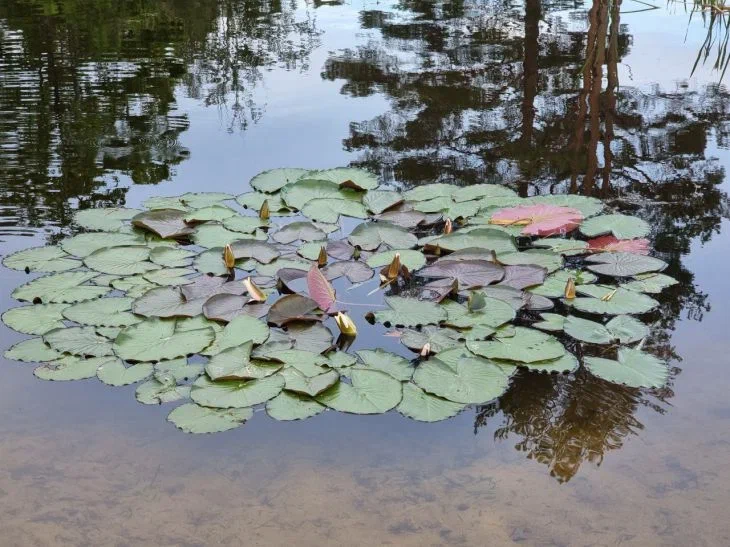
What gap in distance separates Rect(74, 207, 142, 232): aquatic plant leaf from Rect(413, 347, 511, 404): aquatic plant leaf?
143 centimetres

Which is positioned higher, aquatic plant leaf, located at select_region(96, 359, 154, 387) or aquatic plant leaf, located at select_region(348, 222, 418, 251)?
aquatic plant leaf, located at select_region(348, 222, 418, 251)

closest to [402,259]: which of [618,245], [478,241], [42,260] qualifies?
[478,241]

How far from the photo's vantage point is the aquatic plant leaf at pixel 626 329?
2.40 m

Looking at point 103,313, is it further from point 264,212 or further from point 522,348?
point 522,348

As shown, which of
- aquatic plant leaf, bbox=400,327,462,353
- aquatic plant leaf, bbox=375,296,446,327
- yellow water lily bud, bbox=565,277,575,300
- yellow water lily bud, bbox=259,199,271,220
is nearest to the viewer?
aquatic plant leaf, bbox=400,327,462,353

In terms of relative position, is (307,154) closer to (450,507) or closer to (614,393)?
(614,393)

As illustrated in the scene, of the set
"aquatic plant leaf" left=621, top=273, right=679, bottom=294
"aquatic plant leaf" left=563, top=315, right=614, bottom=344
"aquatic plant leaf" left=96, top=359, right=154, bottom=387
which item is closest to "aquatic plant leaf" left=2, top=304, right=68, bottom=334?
"aquatic plant leaf" left=96, top=359, right=154, bottom=387

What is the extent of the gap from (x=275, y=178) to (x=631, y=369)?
173 centimetres

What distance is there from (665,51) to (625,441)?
4.08 meters

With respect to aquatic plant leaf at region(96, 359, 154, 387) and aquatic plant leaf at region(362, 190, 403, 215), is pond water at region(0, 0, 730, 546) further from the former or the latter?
aquatic plant leaf at region(362, 190, 403, 215)

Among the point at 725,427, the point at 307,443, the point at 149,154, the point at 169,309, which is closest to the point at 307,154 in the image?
the point at 149,154

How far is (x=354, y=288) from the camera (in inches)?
107

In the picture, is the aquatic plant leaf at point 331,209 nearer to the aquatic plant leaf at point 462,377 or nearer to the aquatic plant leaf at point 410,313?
the aquatic plant leaf at point 410,313

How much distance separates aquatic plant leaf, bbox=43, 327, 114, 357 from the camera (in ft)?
7.59
